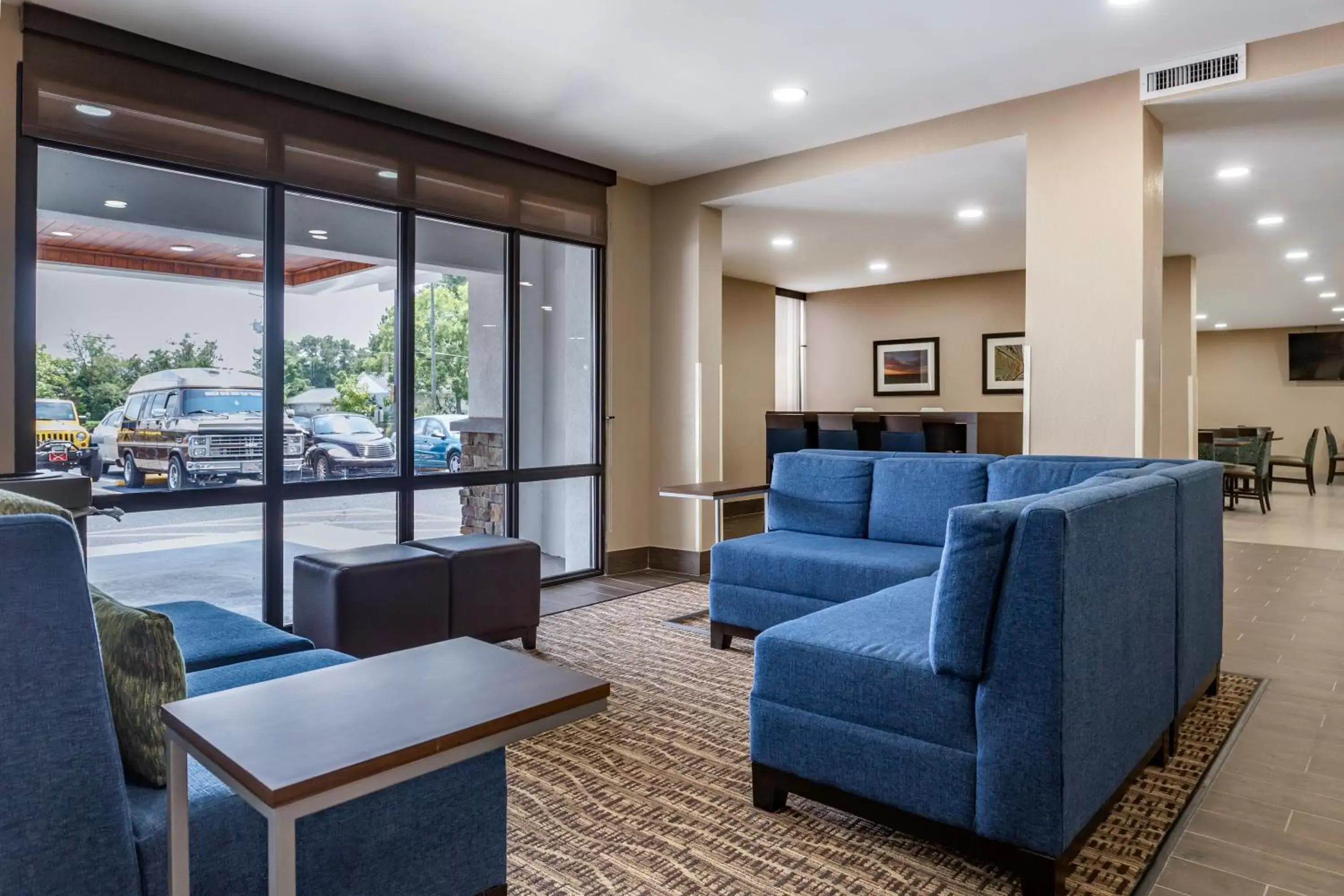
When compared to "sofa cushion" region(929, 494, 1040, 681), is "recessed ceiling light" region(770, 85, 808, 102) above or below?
above

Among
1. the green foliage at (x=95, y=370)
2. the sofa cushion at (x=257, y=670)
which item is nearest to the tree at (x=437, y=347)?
the green foliage at (x=95, y=370)

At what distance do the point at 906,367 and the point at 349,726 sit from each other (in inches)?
367

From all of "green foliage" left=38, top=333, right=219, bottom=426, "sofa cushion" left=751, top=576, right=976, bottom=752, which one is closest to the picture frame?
"sofa cushion" left=751, top=576, right=976, bottom=752

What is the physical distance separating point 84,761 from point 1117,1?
397 centimetres

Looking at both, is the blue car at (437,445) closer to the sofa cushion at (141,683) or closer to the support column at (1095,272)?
the support column at (1095,272)

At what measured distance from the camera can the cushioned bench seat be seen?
3.38 meters

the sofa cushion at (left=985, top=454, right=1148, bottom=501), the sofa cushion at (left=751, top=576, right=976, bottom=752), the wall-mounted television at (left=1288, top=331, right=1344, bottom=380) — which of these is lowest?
the sofa cushion at (left=751, top=576, right=976, bottom=752)

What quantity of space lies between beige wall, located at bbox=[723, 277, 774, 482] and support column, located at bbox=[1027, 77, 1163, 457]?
4.70 metres

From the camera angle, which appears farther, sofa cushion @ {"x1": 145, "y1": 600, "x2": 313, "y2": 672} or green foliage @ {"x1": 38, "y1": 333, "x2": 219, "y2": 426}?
green foliage @ {"x1": 38, "y1": 333, "x2": 219, "y2": 426}

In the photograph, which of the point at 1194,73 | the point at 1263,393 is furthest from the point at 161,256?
the point at 1263,393

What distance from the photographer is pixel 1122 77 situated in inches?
156

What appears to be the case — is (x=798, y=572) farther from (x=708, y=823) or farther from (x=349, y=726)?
(x=349, y=726)

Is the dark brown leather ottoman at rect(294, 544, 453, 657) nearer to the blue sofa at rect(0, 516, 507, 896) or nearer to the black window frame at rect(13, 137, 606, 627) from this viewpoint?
the black window frame at rect(13, 137, 606, 627)

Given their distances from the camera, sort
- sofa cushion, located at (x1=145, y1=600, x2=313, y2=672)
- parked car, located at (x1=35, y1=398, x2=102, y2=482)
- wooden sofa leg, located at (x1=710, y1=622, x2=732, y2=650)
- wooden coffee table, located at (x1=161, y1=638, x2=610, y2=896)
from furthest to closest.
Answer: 1. wooden sofa leg, located at (x1=710, y1=622, x2=732, y2=650)
2. parked car, located at (x1=35, y1=398, x2=102, y2=482)
3. sofa cushion, located at (x1=145, y1=600, x2=313, y2=672)
4. wooden coffee table, located at (x1=161, y1=638, x2=610, y2=896)
